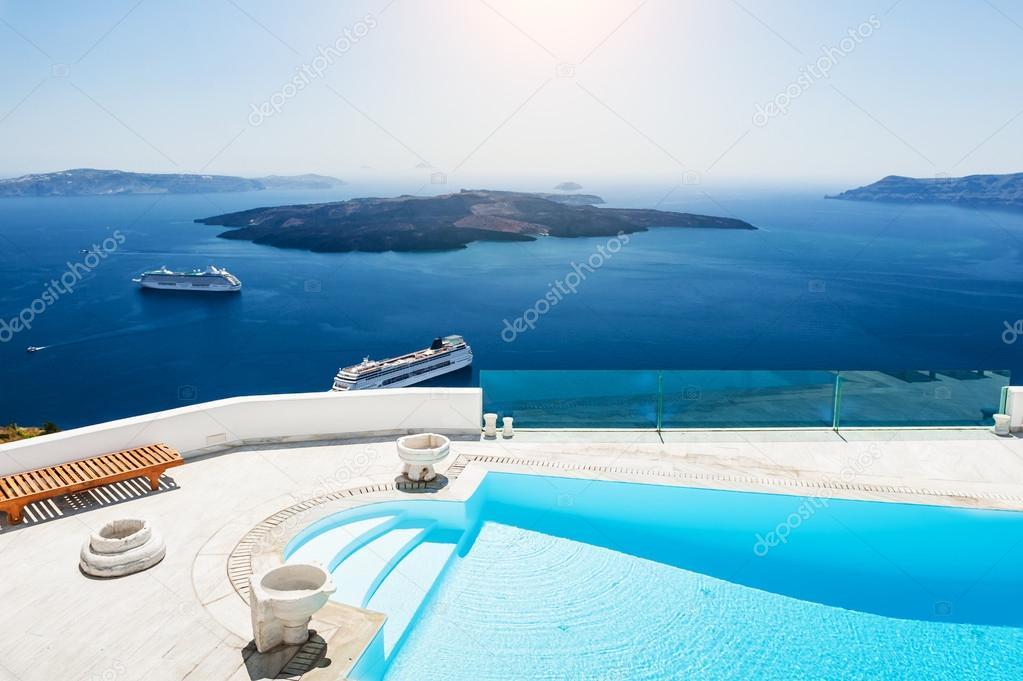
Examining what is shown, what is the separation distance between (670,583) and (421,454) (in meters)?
2.99

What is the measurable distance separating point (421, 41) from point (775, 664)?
36.6m

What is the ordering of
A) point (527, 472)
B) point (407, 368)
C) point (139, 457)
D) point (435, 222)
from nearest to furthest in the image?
point (139, 457), point (527, 472), point (407, 368), point (435, 222)

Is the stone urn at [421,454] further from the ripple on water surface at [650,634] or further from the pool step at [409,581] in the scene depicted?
the ripple on water surface at [650,634]

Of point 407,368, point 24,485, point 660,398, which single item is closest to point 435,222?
point 407,368

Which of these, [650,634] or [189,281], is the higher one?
[189,281]

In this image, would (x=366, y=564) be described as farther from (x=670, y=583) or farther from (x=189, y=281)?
(x=189, y=281)

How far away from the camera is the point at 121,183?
103438mm

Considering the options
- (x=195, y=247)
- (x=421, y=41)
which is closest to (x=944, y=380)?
(x=421, y=41)

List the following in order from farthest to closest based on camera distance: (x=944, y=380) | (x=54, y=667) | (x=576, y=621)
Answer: (x=944, y=380) < (x=576, y=621) < (x=54, y=667)

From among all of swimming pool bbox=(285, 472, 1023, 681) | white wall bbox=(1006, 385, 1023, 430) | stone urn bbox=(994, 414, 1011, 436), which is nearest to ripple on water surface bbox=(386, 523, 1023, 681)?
swimming pool bbox=(285, 472, 1023, 681)

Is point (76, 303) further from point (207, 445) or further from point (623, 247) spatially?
point (207, 445)

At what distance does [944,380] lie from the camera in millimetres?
10680

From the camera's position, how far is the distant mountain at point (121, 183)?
100562mm

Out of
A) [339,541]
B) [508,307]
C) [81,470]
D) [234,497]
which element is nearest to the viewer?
[339,541]
